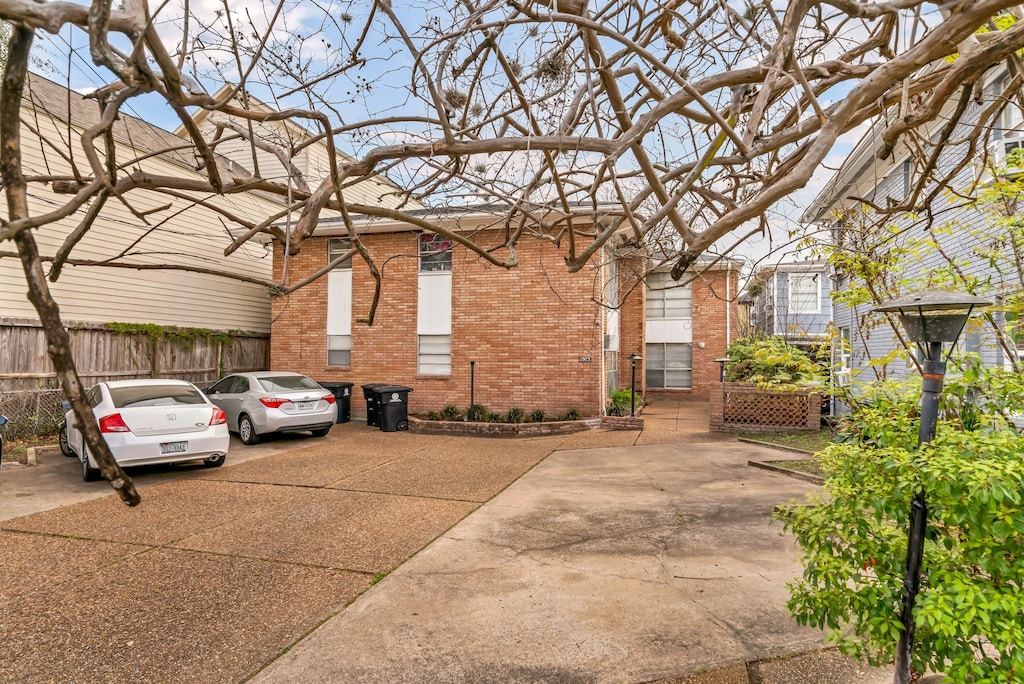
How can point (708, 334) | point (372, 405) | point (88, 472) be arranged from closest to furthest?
point (88, 472), point (372, 405), point (708, 334)

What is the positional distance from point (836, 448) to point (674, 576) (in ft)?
6.91

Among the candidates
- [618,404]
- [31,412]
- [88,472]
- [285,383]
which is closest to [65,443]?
[31,412]

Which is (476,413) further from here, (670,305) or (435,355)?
(670,305)

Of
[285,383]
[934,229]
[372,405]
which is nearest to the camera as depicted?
[934,229]

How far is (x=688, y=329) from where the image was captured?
20312mm

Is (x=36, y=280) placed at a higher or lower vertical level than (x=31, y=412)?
higher

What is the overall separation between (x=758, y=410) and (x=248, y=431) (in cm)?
1045

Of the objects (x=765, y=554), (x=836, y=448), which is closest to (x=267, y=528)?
(x=765, y=554)

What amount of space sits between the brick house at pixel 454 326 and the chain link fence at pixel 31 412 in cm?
463

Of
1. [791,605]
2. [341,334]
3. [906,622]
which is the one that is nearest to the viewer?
[906,622]

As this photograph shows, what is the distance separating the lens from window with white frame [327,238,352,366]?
49.6ft

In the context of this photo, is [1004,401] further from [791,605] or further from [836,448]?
[791,605]

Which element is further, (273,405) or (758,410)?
(758,410)

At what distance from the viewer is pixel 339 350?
15.2 meters
